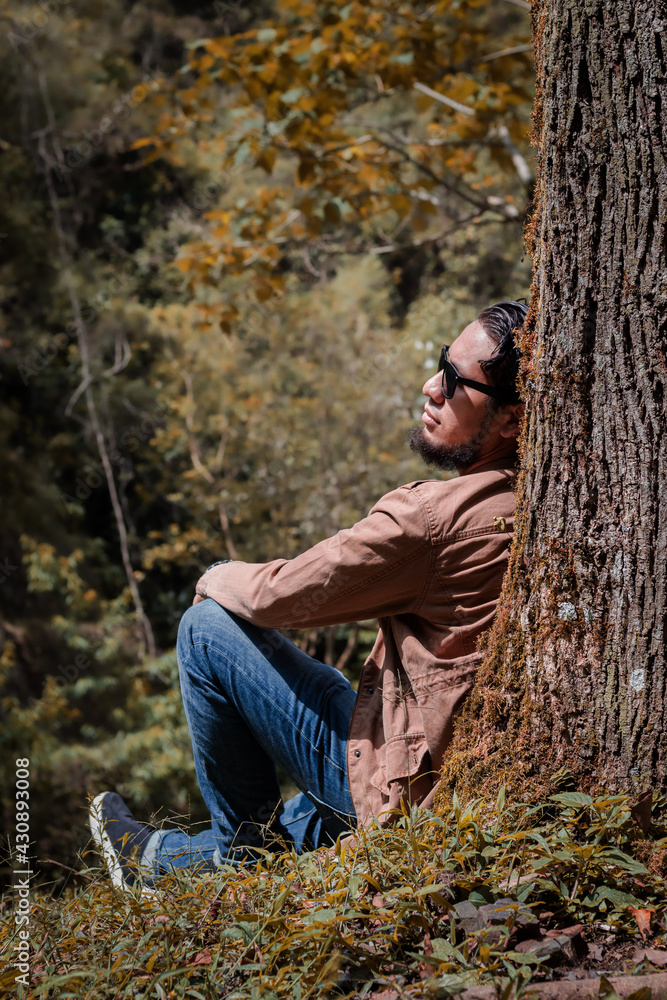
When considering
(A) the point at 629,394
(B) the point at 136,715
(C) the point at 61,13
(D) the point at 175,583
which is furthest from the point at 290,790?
(C) the point at 61,13

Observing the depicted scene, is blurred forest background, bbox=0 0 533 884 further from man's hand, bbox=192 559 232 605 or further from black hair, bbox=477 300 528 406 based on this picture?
man's hand, bbox=192 559 232 605

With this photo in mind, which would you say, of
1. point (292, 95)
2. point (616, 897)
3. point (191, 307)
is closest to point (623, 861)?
point (616, 897)

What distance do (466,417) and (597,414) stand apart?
1.45 feet

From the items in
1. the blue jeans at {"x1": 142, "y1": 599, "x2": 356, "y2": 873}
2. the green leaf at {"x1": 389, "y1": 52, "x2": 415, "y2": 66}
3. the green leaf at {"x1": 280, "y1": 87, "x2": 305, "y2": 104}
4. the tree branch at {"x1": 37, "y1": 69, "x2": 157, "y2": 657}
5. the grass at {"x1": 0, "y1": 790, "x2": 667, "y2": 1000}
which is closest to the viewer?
the grass at {"x1": 0, "y1": 790, "x2": 667, "y2": 1000}

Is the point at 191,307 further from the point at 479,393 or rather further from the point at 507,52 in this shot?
the point at 479,393

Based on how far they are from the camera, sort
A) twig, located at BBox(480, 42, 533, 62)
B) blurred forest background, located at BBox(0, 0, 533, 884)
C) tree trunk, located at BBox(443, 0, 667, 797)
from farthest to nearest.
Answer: blurred forest background, located at BBox(0, 0, 533, 884) → twig, located at BBox(480, 42, 533, 62) → tree trunk, located at BBox(443, 0, 667, 797)

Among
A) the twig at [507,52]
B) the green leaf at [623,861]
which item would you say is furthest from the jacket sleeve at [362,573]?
the twig at [507,52]

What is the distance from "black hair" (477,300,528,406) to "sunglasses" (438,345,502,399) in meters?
0.01

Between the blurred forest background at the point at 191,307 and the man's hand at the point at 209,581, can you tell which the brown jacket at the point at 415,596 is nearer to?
the man's hand at the point at 209,581

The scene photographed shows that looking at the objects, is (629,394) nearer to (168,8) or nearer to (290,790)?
(290,790)

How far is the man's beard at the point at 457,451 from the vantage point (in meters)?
1.87

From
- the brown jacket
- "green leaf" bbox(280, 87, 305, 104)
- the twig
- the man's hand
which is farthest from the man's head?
the twig

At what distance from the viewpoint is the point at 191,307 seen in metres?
9.24

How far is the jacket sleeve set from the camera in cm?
167
